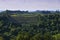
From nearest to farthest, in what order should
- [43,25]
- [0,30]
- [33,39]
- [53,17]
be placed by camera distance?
[33,39], [0,30], [43,25], [53,17]

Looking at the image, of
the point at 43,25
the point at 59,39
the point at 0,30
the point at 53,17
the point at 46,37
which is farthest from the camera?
the point at 53,17

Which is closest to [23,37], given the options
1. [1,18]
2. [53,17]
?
[1,18]

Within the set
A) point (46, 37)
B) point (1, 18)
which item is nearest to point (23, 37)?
point (46, 37)

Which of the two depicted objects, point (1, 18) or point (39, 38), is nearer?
point (39, 38)

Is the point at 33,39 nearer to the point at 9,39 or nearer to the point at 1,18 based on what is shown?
the point at 9,39

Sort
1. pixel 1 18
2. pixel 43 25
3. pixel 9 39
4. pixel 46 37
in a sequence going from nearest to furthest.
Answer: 1. pixel 46 37
2. pixel 9 39
3. pixel 43 25
4. pixel 1 18

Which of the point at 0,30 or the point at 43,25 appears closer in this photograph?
the point at 0,30

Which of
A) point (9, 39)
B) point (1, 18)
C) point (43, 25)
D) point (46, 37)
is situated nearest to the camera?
point (46, 37)

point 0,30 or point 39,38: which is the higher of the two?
point 39,38

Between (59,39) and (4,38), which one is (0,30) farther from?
(59,39)
